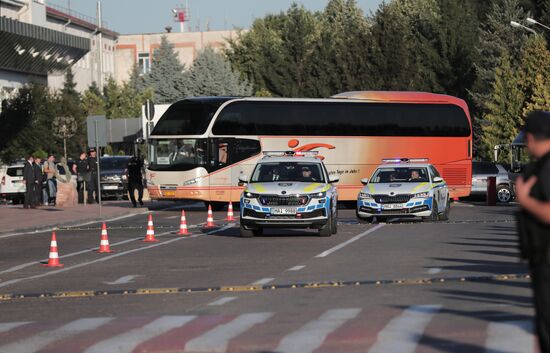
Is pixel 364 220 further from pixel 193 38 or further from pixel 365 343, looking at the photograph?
pixel 193 38

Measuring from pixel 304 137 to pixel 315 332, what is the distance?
1370 inches

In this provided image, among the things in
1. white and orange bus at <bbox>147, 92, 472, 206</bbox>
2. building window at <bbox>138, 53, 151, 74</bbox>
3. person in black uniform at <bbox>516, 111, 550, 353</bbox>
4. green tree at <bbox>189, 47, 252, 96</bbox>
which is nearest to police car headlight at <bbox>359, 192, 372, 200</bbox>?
white and orange bus at <bbox>147, 92, 472, 206</bbox>

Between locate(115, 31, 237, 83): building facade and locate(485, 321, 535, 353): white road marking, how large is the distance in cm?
13476

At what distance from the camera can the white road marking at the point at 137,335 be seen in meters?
11.2

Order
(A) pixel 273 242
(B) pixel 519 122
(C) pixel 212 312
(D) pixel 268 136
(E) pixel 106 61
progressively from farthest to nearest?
(E) pixel 106 61
(B) pixel 519 122
(D) pixel 268 136
(A) pixel 273 242
(C) pixel 212 312

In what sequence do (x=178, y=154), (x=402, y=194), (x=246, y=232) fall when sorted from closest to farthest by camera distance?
(x=246, y=232)
(x=402, y=194)
(x=178, y=154)

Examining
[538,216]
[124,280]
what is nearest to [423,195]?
[124,280]

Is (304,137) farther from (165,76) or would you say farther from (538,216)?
(165,76)

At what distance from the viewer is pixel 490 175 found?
52562 mm

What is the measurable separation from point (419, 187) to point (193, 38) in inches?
4571

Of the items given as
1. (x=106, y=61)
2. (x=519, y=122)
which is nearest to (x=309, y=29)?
(x=106, y=61)

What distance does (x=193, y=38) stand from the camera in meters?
148

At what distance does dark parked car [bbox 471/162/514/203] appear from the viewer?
52562mm

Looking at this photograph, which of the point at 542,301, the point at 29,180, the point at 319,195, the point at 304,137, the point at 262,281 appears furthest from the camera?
the point at 29,180
